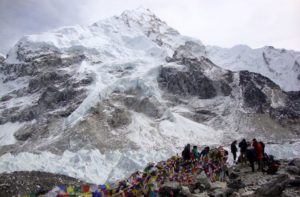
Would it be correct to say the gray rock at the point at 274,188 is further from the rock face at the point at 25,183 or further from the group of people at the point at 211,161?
the rock face at the point at 25,183

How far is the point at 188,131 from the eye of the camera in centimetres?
12038

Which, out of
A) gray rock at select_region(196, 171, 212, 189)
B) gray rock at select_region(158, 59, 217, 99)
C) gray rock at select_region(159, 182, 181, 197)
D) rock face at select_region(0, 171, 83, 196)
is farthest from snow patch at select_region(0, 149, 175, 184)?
gray rock at select_region(159, 182, 181, 197)

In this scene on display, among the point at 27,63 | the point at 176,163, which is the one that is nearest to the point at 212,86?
the point at 27,63

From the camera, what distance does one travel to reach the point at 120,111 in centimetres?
12700

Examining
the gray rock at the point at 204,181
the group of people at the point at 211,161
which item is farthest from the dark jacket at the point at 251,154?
the gray rock at the point at 204,181

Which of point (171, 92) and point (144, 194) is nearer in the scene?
point (144, 194)

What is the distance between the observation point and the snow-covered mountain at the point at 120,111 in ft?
314

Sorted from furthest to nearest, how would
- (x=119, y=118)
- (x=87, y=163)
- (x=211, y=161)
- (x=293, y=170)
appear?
(x=119, y=118)
(x=87, y=163)
(x=211, y=161)
(x=293, y=170)

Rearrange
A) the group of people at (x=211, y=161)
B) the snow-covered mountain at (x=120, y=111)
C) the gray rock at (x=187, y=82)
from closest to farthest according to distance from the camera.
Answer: the group of people at (x=211, y=161)
the snow-covered mountain at (x=120, y=111)
the gray rock at (x=187, y=82)

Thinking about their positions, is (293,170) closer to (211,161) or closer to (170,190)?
(211,161)

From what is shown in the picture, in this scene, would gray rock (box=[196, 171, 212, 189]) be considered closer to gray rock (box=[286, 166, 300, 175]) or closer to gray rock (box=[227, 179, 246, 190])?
gray rock (box=[227, 179, 246, 190])

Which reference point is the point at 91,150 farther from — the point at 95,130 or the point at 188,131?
the point at 188,131

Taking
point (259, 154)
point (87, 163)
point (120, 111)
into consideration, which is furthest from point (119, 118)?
point (259, 154)

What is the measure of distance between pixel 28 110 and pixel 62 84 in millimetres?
18225
